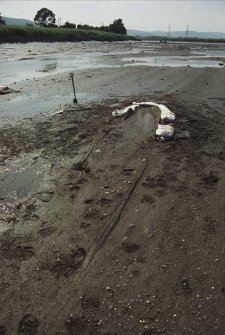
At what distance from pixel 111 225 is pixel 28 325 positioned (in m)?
2.66

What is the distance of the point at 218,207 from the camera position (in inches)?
314

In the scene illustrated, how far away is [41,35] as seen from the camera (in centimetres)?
7181

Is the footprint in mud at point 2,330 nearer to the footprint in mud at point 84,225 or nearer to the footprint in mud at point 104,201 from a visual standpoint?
the footprint in mud at point 84,225

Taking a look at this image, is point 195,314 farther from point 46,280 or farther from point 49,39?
point 49,39

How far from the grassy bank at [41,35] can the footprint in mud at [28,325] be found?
203 ft

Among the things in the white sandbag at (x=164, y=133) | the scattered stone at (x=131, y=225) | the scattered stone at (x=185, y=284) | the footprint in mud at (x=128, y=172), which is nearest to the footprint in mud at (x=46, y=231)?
the scattered stone at (x=131, y=225)

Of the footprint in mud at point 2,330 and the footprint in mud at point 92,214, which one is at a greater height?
the footprint in mud at point 92,214

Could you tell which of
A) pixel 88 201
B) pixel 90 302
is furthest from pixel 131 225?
pixel 90 302

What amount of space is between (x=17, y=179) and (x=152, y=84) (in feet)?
49.3

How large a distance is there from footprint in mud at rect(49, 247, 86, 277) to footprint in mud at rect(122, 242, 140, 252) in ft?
2.35

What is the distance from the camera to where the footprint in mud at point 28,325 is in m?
4.96

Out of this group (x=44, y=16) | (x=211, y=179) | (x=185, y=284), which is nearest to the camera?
(x=185, y=284)

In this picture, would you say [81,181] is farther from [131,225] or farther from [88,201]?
[131,225]

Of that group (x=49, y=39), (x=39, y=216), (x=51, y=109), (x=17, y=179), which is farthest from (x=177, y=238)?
(x=49, y=39)
